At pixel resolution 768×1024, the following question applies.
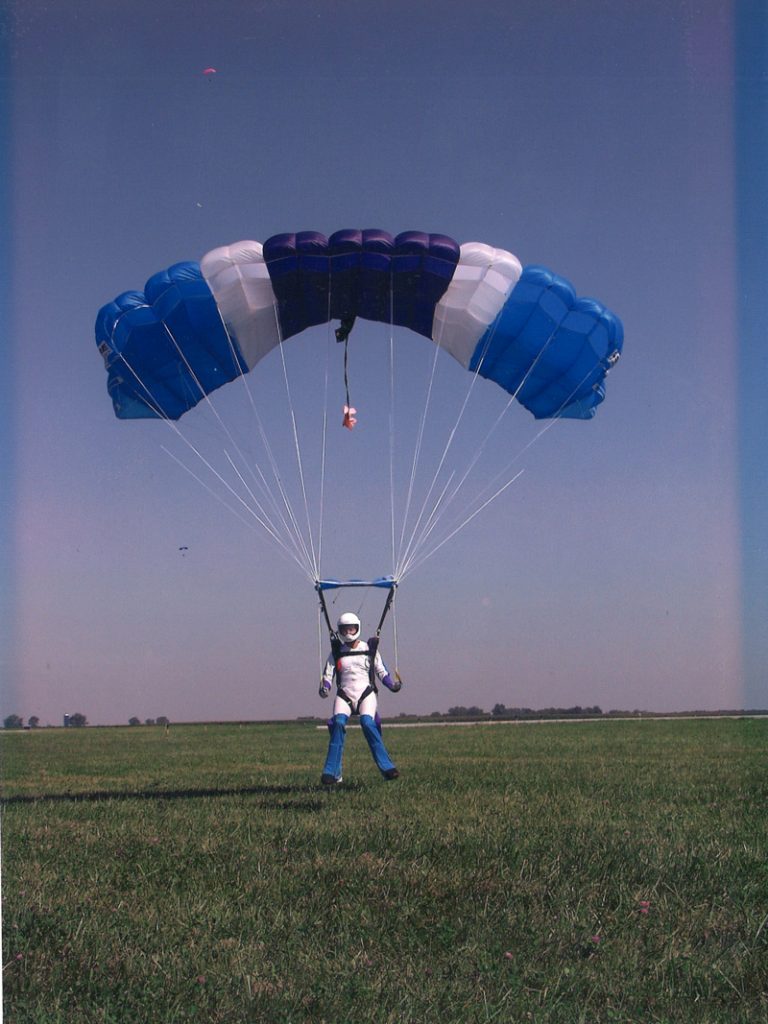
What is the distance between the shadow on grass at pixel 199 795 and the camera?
32.8ft

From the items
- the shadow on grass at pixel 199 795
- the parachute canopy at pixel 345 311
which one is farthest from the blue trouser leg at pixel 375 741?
the parachute canopy at pixel 345 311

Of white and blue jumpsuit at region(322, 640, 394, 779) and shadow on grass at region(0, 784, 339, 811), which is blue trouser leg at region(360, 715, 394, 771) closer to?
A: white and blue jumpsuit at region(322, 640, 394, 779)

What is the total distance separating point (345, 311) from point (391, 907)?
827cm

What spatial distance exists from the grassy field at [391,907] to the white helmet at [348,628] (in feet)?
6.39

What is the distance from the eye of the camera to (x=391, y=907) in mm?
5207

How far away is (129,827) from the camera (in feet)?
26.7

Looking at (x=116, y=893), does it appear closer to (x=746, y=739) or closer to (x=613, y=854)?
(x=613, y=854)

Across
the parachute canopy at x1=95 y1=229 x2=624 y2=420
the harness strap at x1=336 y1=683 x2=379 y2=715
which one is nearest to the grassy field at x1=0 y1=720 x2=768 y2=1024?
the harness strap at x1=336 y1=683 x2=379 y2=715

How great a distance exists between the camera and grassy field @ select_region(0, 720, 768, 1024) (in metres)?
3.90

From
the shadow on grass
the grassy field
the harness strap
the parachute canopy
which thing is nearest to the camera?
the grassy field

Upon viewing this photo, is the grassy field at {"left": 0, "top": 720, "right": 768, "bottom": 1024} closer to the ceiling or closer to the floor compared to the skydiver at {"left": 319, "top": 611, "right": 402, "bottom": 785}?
closer to the floor

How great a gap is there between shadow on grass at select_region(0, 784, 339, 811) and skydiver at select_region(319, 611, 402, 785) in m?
0.63

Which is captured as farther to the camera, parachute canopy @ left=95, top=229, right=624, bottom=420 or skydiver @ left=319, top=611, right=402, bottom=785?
parachute canopy @ left=95, top=229, right=624, bottom=420

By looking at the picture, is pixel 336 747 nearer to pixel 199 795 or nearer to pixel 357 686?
pixel 357 686
